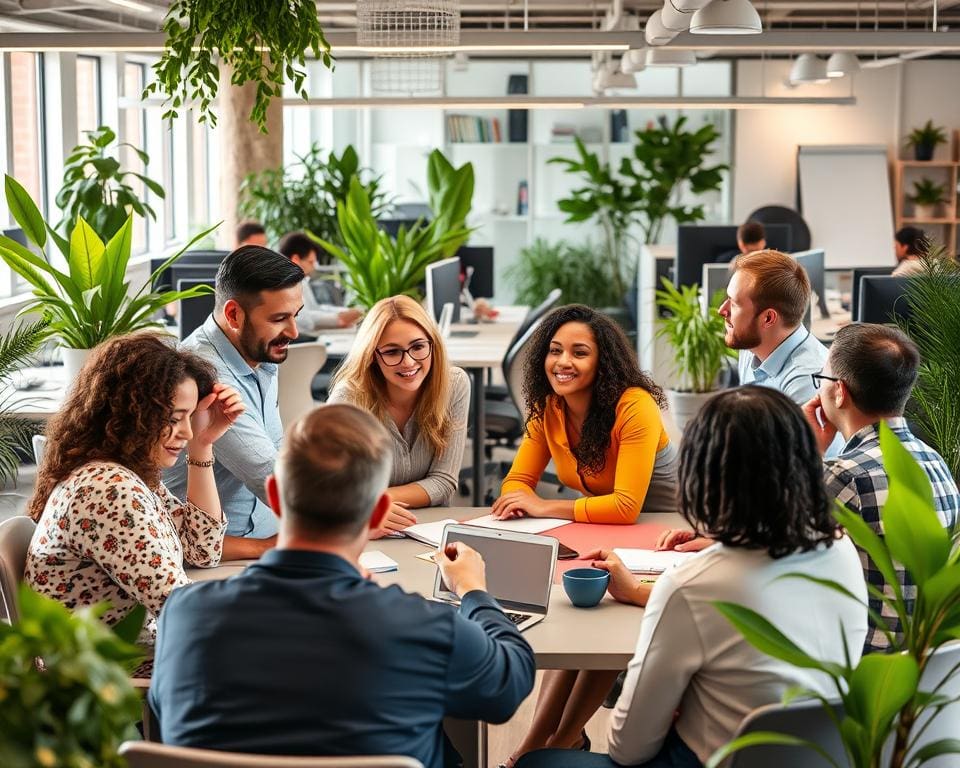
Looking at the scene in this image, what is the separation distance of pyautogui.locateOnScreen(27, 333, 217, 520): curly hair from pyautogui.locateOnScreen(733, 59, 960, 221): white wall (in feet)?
33.9

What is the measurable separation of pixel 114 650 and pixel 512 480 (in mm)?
2121

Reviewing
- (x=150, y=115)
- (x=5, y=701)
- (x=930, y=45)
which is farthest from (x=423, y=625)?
(x=150, y=115)

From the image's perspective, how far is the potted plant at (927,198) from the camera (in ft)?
38.0

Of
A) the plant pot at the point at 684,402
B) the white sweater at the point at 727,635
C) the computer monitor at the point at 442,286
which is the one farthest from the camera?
the plant pot at the point at 684,402

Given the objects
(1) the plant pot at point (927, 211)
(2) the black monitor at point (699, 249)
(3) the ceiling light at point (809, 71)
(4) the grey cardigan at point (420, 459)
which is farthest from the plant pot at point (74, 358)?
(1) the plant pot at point (927, 211)

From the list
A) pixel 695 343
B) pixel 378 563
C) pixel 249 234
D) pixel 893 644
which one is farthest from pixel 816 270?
pixel 893 644

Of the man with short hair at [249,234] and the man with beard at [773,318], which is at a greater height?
the man with short hair at [249,234]

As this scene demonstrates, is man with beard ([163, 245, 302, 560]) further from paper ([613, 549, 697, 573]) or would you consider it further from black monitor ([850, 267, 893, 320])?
black monitor ([850, 267, 893, 320])

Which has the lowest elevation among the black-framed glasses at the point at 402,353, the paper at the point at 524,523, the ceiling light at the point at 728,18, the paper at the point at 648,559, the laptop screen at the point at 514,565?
the paper at the point at 648,559

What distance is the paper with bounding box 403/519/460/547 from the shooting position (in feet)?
9.32

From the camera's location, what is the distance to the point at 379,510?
1.74 meters

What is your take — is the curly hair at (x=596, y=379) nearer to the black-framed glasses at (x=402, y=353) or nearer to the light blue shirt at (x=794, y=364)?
the black-framed glasses at (x=402, y=353)

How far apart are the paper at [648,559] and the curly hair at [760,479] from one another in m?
0.65

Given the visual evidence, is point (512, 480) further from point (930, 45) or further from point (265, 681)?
point (930, 45)
